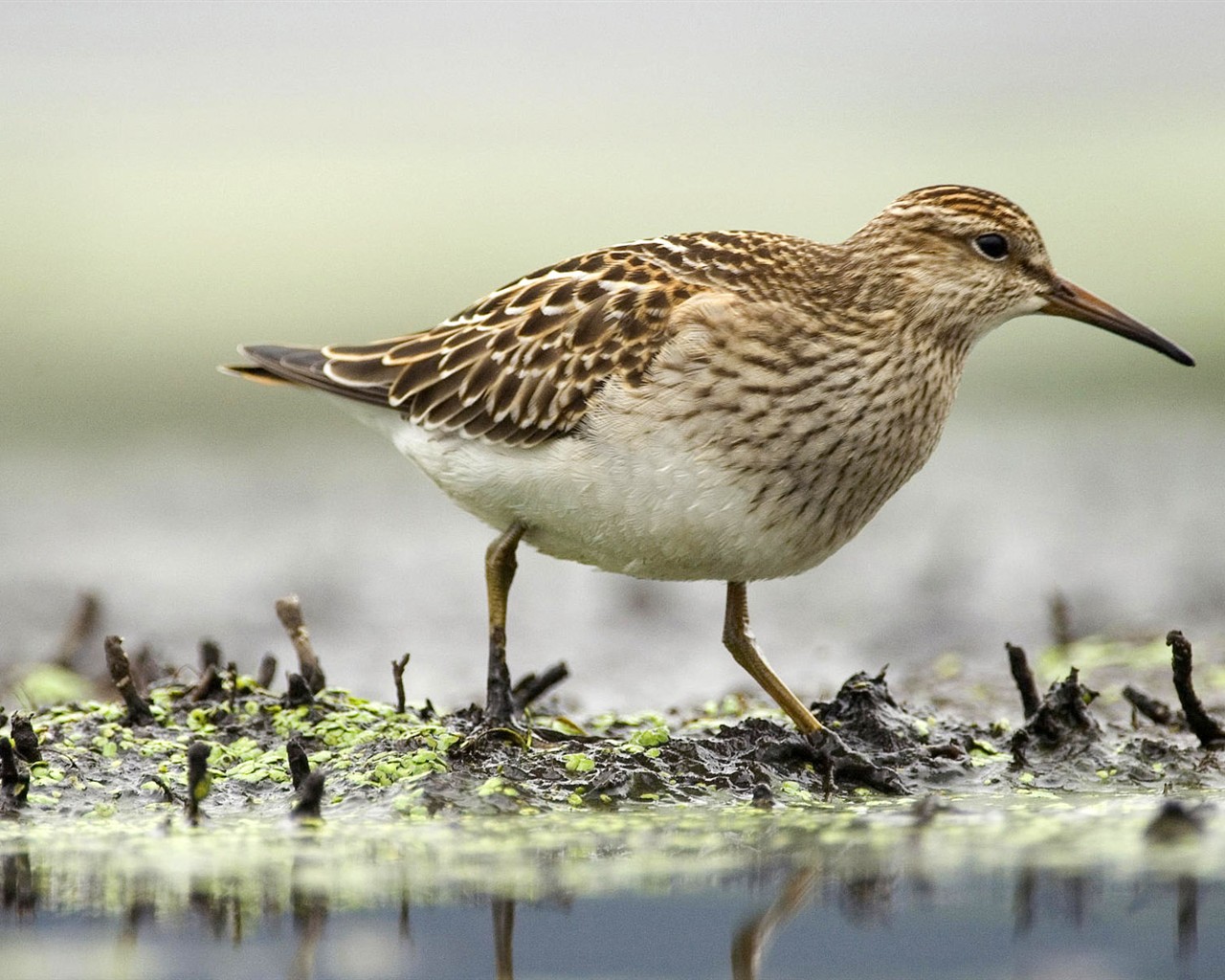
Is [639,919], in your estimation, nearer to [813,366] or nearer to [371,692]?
[813,366]

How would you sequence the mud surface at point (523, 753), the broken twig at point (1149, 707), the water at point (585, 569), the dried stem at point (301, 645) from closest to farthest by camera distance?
the mud surface at point (523, 753)
the dried stem at point (301, 645)
the broken twig at point (1149, 707)
the water at point (585, 569)

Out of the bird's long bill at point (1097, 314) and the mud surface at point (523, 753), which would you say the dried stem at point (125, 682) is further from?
the bird's long bill at point (1097, 314)

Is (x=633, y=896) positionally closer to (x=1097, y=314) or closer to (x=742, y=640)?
(x=742, y=640)

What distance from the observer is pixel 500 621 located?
737 centimetres

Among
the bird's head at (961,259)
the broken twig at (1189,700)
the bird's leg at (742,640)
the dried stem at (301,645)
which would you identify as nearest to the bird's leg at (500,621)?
the dried stem at (301,645)

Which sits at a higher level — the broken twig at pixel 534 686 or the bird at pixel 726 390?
the bird at pixel 726 390

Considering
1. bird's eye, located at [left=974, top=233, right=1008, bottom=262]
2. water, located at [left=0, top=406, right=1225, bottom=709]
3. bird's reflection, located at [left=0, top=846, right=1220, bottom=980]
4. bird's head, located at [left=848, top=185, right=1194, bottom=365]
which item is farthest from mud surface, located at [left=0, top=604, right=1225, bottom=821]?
water, located at [left=0, top=406, right=1225, bottom=709]

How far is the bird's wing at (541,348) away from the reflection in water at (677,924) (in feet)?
6.96

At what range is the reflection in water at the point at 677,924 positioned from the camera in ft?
15.8

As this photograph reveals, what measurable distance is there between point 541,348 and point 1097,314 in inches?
86.0

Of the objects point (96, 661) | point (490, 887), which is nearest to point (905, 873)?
point (490, 887)

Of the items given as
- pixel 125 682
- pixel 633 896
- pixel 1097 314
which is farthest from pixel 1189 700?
pixel 125 682

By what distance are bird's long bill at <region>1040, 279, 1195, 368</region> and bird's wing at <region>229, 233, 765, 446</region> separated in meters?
1.26

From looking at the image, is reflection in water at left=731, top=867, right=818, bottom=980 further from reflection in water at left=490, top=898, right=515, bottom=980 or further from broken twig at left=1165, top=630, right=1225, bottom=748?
broken twig at left=1165, top=630, right=1225, bottom=748
